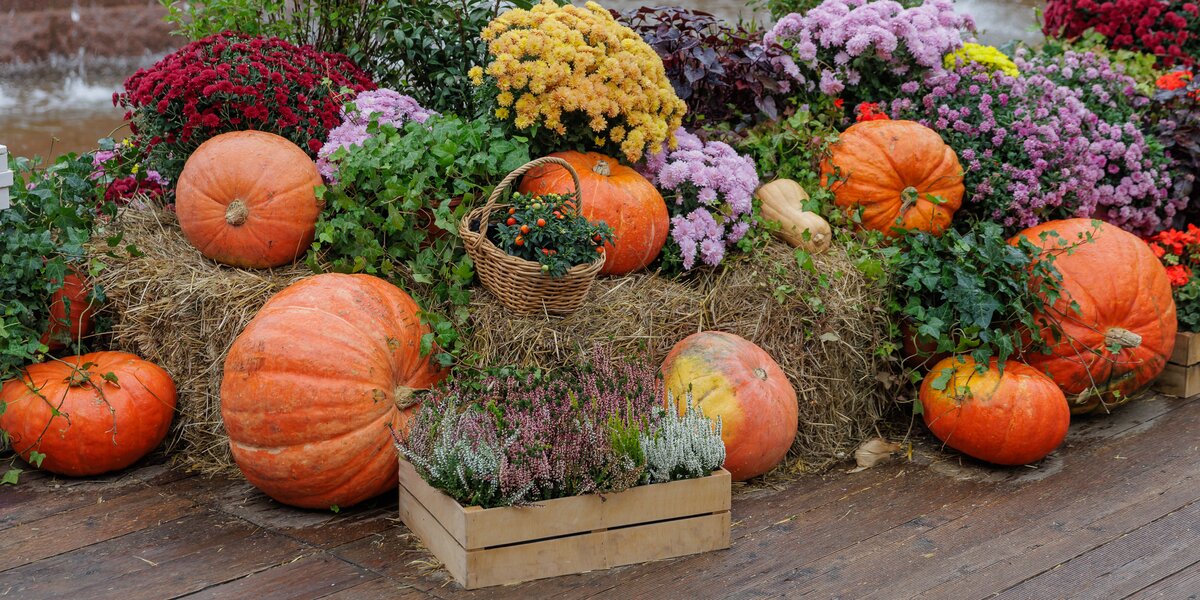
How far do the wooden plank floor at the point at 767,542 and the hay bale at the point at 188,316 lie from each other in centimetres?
16

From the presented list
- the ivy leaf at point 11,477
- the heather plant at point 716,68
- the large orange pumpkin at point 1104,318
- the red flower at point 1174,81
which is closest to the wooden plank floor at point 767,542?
the ivy leaf at point 11,477

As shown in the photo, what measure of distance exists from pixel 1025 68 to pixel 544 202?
9.15 feet

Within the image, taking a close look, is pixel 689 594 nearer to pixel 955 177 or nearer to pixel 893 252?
pixel 893 252

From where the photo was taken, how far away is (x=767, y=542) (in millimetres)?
3209

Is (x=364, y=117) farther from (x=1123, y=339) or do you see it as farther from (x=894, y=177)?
(x=1123, y=339)

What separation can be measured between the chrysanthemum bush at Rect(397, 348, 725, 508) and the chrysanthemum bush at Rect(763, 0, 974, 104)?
2113mm

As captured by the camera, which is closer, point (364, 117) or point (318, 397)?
point (318, 397)

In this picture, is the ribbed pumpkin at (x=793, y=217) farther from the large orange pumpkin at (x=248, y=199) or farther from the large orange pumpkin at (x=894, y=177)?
the large orange pumpkin at (x=248, y=199)

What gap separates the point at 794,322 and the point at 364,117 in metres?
1.72

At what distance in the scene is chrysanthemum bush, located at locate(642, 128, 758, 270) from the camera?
3961 millimetres

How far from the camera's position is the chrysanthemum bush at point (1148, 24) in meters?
6.00

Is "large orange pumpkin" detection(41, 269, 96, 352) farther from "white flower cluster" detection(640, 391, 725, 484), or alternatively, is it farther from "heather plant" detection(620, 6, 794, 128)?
"heather plant" detection(620, 6, 794, 128)

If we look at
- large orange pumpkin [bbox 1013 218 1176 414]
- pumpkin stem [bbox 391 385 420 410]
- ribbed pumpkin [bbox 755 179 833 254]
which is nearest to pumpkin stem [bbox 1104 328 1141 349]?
large orange pumpkin [bbox 1013 218 1176 414]

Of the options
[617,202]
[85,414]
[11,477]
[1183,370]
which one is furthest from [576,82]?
[1183,370]
